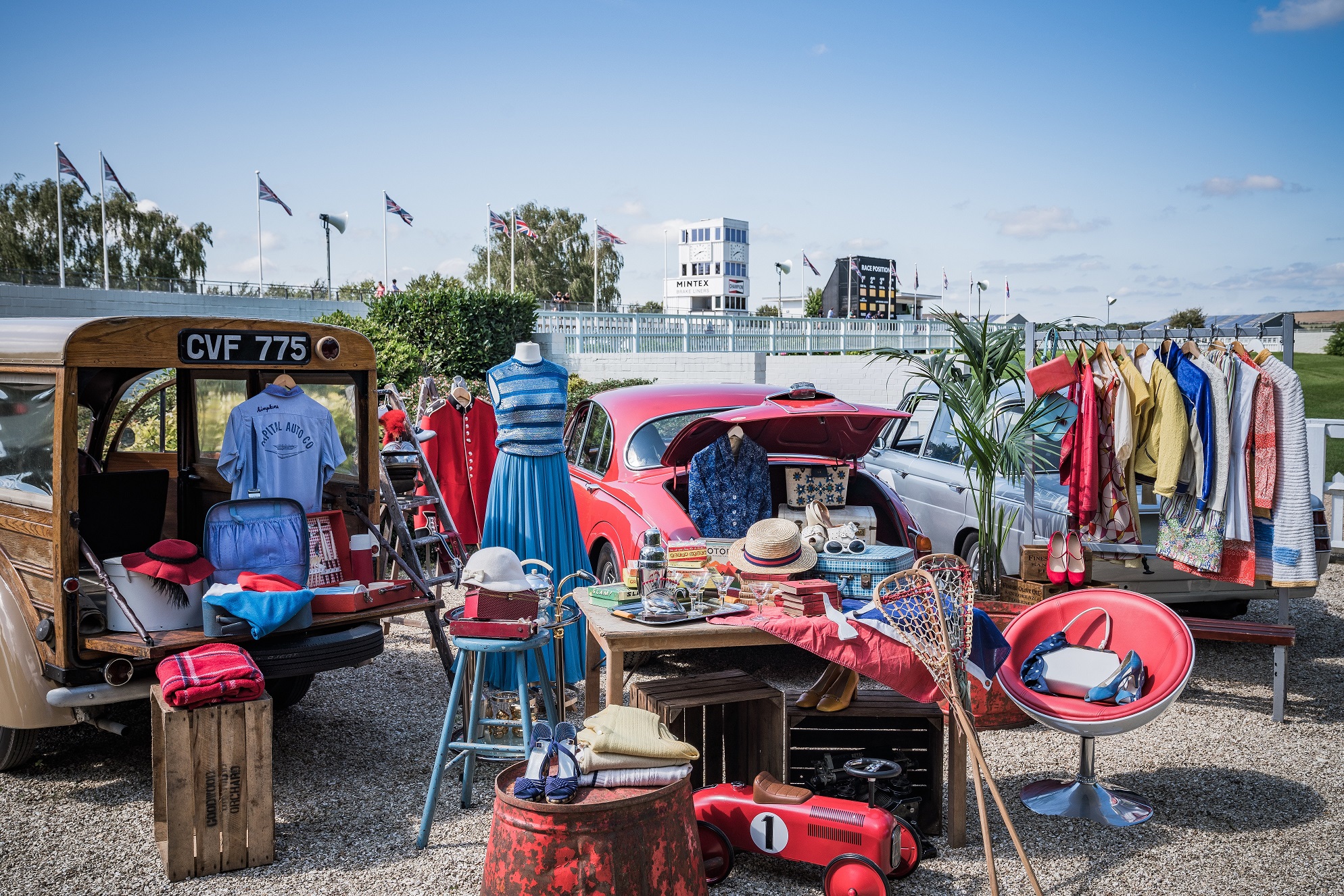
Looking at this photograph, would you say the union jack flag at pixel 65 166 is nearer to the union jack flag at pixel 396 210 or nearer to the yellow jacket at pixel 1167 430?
the union jack flag at pixel 396 210

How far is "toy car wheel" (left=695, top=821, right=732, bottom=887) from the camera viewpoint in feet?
11.4

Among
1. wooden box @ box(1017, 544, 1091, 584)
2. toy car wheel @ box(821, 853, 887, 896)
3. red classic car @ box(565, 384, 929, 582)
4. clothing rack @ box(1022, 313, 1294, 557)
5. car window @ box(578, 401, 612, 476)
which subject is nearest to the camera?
toy car wheel @ box(821, 853, 887, 896)

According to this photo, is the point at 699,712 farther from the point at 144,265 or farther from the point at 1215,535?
the point at 144,265

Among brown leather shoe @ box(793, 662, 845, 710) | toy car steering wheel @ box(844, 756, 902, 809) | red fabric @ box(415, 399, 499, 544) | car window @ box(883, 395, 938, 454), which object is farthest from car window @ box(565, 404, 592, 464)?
toy car steering wheel @ box(844, 756, 902, 809)

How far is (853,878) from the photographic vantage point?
10.8 feet

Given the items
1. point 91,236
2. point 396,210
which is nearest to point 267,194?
point 396,210

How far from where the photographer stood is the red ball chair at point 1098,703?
12.7 ft

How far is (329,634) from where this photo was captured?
4539 millimetres

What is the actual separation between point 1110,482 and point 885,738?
8.79 feet

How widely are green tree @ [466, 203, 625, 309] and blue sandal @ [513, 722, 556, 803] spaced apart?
5324 cm

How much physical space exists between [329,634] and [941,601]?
2707mm

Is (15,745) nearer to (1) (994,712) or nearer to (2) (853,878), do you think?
(2) (853,878)

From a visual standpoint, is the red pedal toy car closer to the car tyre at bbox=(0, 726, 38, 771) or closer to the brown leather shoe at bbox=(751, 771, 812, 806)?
the brown leather shoe at bbox=(751, 771, 812, 806)

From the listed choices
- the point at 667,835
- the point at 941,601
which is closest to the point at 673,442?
the point at 941,601
